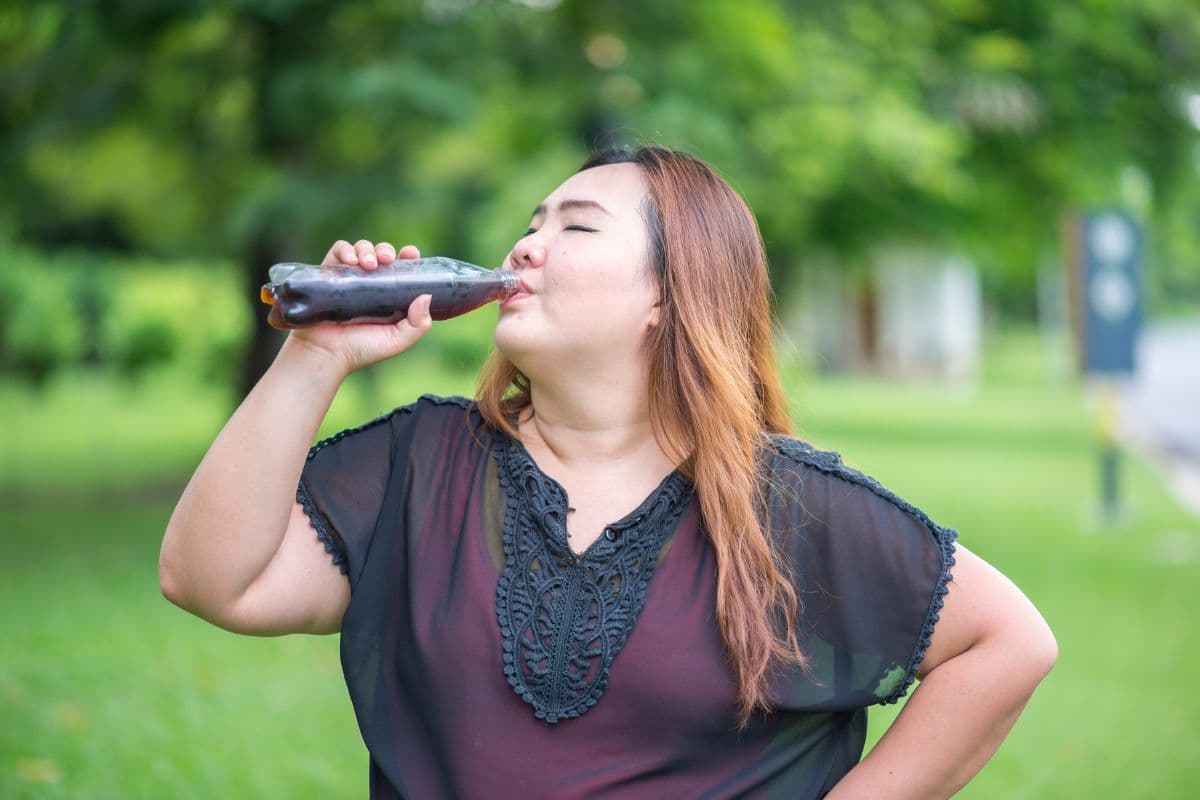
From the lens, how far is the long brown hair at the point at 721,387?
198 centimetres

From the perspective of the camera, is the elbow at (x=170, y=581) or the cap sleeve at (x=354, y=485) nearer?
the elbow at (x=170, y=581)

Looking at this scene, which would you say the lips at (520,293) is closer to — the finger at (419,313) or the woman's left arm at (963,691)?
the finger at (419,313)

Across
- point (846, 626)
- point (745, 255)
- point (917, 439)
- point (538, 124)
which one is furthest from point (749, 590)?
point (917, 439)

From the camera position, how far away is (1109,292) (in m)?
10.8

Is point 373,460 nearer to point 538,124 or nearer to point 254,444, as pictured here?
point 254,444

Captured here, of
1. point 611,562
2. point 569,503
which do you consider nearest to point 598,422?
point 569,503

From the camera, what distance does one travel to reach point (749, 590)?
1.97 metres

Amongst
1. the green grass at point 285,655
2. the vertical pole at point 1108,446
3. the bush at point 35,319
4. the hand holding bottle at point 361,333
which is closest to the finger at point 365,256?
the hand holding bottle at point 361,333

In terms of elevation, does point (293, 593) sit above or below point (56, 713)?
above

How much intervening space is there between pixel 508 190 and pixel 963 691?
289 inches

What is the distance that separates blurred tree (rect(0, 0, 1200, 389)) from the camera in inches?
332

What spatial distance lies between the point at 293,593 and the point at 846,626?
84cm

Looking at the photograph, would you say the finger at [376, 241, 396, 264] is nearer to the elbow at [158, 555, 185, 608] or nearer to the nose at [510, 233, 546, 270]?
the nose at [510, 233, 546, 270]

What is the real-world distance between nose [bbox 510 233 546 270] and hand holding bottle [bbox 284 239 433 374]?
6.8 inches
